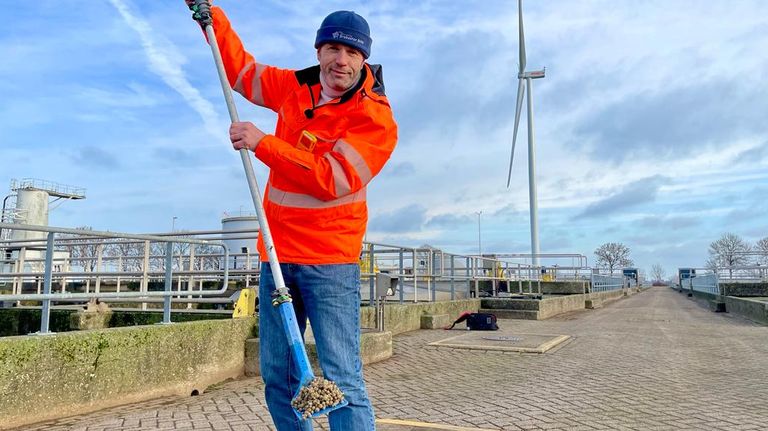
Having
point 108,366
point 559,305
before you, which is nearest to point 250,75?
point 108,366

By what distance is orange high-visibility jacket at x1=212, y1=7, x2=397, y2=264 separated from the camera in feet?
6.57

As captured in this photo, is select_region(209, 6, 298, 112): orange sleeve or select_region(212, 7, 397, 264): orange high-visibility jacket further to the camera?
select_region(209, 6, 298, 112): orange sleeve

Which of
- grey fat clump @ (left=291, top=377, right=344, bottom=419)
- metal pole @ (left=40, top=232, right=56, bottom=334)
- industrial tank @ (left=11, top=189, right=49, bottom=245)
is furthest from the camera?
industrial tank @ (left=11, top=189, right=49, bottom=245)

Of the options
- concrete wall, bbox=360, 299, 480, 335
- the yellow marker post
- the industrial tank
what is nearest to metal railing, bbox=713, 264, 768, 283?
concrete wall, bbox=360, 299, 480, 335

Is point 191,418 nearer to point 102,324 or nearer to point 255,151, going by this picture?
point 255,151

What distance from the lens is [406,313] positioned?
10070 mm

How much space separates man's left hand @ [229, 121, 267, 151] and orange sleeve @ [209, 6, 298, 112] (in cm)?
36

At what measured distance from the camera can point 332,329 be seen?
214cm

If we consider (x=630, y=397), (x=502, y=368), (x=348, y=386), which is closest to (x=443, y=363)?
(x=502, y=368)

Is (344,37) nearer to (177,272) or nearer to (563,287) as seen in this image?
(177,272)

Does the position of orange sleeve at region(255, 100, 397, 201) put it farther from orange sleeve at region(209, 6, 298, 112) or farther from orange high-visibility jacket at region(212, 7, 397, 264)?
orange sleeve at region(209, 6, 298, 112)

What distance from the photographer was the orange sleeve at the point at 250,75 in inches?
94.0

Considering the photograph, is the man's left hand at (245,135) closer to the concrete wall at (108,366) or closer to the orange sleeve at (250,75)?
the orange sleeve at (250,75)

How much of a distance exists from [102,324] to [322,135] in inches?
331
